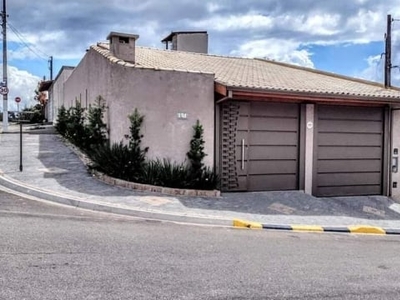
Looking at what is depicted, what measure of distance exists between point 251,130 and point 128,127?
11.8 ft

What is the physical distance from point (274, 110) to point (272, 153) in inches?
51.0

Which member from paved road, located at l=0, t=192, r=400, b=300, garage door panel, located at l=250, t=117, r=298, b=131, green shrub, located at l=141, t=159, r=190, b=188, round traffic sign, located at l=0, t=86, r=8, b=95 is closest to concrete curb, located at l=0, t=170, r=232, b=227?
paved road, located at l=0, t=192, r=400, b=300

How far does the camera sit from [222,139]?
12914mm

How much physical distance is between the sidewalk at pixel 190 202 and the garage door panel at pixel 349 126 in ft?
7.29

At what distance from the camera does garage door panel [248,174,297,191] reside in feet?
44.0

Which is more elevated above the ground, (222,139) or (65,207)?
(222,139)

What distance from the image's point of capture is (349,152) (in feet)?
48.3

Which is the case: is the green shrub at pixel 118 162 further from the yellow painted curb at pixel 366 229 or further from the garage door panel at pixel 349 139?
the garage door panel at pixel 349 139

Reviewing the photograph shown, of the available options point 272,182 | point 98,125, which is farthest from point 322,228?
point 98,125

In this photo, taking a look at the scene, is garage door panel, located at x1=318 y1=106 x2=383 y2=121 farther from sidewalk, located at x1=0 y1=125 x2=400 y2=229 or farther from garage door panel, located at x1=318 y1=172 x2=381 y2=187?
sidewalk, located at x1=0 y1=125 x2=400 y2=229

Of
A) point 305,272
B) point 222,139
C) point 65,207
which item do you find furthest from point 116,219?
point 222,139

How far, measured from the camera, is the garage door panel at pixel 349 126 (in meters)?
14.3

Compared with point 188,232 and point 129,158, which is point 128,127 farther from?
point 188,232

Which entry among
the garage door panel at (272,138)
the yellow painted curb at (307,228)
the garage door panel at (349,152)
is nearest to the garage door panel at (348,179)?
the garage door panel at (349,152)
